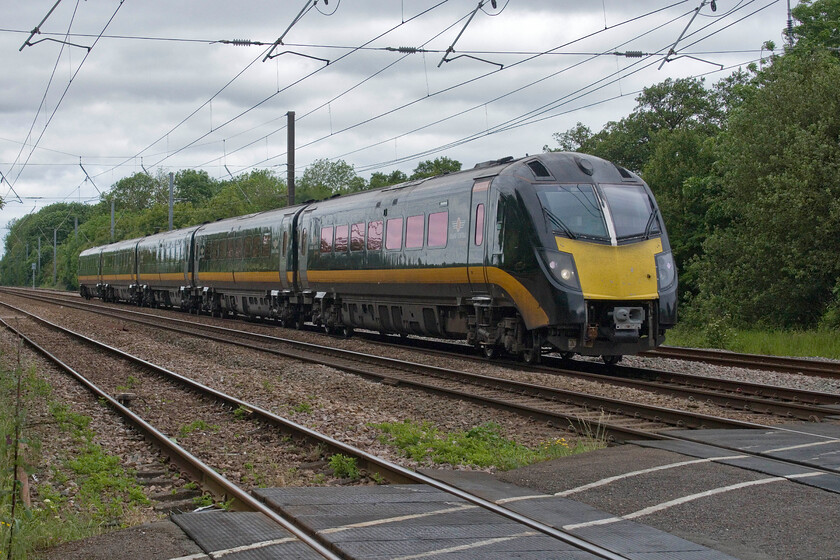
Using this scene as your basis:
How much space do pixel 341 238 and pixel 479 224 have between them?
6.27m

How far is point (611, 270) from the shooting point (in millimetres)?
13539

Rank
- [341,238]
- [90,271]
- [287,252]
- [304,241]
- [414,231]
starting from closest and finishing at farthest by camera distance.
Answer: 1. [414,231]
2. [341,238]
3. [304,241]
4. [287,252]
5. [90,271]

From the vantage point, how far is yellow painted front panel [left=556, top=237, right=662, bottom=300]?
13438mm

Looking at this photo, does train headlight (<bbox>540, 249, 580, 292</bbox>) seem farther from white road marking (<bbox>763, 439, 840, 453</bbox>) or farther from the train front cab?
white road marking (<bbox>763, 439, 840, 453</bbox>)

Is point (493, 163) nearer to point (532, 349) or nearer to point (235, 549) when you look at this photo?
point (532, 349)

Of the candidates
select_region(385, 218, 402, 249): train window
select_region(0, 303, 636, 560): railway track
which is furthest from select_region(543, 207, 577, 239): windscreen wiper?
select_region(0, 303, 636, 560): railway track

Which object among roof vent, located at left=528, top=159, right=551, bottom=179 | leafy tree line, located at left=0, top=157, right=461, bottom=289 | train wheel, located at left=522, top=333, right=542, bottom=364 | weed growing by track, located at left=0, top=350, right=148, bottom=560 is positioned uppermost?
leafy tree line, located at left=0, top=157, right=461, bottom=289

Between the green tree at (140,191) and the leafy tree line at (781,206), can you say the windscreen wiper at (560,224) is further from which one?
the green tree at (140,191)

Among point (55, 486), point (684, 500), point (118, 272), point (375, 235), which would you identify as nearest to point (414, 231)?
point (375, 235)

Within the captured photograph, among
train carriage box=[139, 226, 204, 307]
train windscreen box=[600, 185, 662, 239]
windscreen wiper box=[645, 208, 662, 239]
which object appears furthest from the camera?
train carriage box=[139, 226, 204, 307]

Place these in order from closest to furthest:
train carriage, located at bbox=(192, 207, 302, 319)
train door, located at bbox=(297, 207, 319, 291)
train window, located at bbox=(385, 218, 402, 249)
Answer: train window, located at bbox=(385, 218, 402, 249) → train door, located at bbox=(297, 207, 319, 291) → train carriage, located at bbox=(192, 207, 302, 319)

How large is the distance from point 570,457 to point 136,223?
82.3 m

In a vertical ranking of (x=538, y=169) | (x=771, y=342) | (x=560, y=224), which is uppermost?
(x=538, y=169)

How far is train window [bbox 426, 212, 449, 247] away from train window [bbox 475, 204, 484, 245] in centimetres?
102
